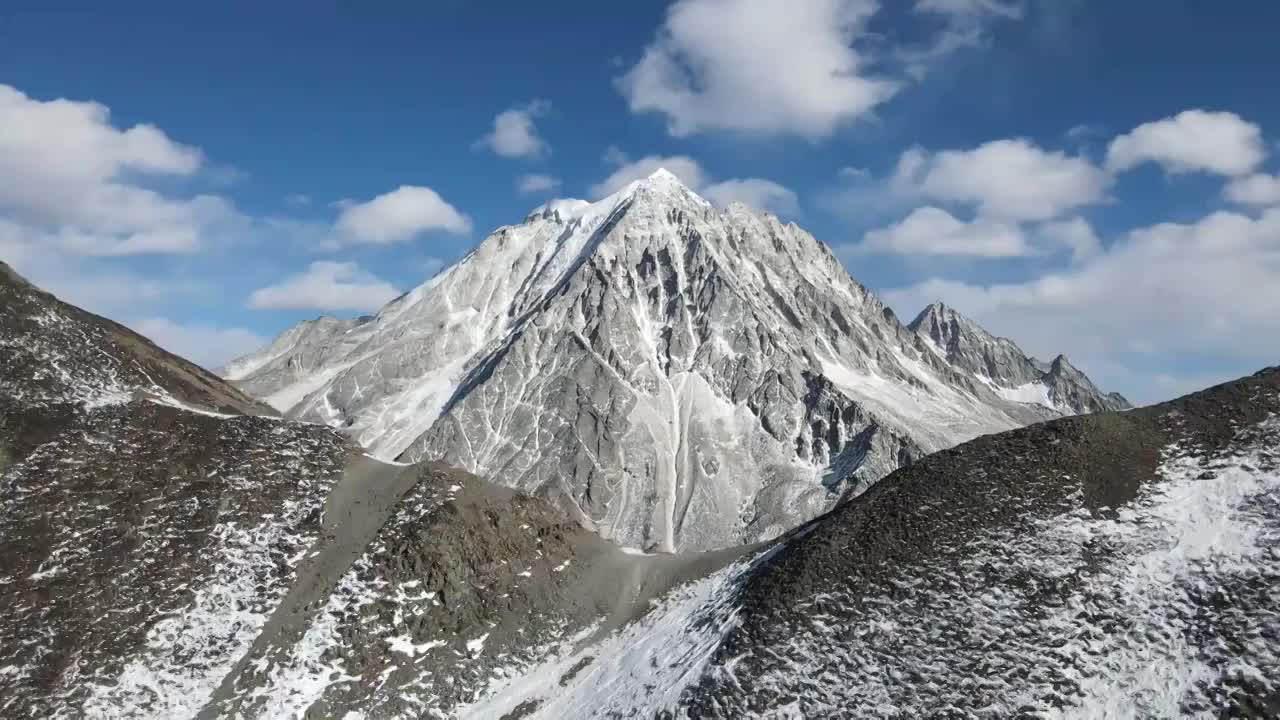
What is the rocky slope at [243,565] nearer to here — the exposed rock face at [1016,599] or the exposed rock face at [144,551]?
the exposed rock face at [144,551]

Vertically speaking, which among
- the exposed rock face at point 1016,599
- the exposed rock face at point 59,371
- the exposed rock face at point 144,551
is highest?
the exposed rock face at point 59,371

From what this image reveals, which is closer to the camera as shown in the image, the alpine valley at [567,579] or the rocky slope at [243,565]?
the alpine valley at [567,579]

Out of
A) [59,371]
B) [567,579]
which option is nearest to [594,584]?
[567,579]

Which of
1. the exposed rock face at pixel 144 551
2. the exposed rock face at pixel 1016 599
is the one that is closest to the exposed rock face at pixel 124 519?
the exposed rock face at pixel 144 551

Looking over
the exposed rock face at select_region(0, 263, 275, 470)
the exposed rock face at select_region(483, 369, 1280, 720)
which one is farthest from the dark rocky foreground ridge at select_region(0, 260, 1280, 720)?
the exposed rock face at select_region(0, 263, 275, 470)

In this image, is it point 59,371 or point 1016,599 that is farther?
point 59,371

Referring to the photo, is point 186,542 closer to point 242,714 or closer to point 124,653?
point 124,653

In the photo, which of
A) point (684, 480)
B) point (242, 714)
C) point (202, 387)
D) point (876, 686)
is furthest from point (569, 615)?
point (684, 480)

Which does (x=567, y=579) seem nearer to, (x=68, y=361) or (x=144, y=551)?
(x=144, y=551)
